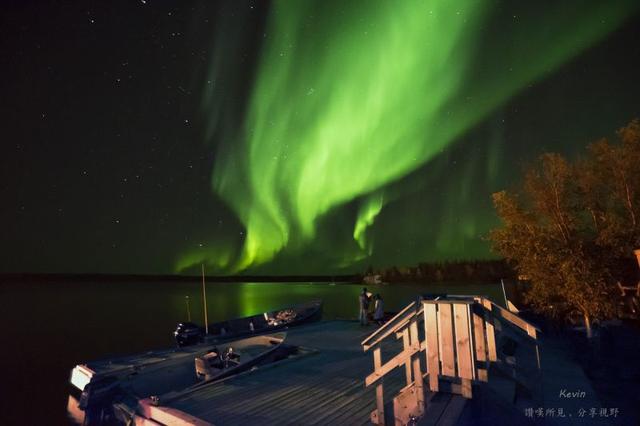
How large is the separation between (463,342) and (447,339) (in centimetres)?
22

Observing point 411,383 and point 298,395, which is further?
point 298,395

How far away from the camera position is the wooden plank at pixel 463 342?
16.9 ft

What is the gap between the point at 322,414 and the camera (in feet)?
25.1

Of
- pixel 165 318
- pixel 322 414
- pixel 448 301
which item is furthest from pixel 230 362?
pixel 165 318

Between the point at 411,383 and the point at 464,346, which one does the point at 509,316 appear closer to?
the point at 464,346

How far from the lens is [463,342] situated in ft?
17.0

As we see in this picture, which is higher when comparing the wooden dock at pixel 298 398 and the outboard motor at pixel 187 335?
the wooden dock at pixel 298 398

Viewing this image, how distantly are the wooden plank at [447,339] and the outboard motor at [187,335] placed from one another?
19.6m

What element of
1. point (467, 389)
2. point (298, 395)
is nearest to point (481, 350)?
point (467, 389)

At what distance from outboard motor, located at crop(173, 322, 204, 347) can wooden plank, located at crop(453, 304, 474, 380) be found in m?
19.8

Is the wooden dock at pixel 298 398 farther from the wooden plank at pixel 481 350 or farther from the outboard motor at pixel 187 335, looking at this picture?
the outboard motor at pixel 187 335

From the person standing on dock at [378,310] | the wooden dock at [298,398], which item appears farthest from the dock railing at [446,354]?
the person standing on dock at [378,310]

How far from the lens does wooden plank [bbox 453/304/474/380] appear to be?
5137mm

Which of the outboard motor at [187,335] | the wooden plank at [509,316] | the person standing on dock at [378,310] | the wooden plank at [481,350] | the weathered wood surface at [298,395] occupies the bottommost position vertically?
the outboard motor at [187,335]
